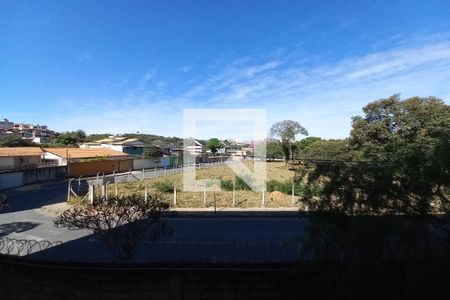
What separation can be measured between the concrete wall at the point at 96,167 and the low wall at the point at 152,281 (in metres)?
26.2

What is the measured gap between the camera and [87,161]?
32312 mm

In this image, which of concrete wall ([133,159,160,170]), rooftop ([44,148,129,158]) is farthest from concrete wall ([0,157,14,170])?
concrete wall ([133,159,160,170])

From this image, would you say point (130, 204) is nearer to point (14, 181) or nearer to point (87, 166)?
point (14, 181)

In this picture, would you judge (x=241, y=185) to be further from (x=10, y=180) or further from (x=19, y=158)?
(x=19, y=158)

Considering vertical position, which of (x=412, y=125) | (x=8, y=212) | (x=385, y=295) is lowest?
(x=8, y=212)

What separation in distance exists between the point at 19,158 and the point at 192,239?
27.3 m

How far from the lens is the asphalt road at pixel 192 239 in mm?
8930

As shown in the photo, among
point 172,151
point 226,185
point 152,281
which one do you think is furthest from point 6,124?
point 152,281

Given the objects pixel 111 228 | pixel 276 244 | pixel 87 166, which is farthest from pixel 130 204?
pixel 87 166

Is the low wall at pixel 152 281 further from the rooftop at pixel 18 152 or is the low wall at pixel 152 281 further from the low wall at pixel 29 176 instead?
the rooftop at pixel 18 152

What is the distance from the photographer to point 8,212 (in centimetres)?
1567

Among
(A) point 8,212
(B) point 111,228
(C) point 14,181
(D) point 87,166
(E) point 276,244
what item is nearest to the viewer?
(B) point 111,228

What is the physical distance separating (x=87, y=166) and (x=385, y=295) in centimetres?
3180

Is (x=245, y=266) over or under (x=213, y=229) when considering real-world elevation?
over
